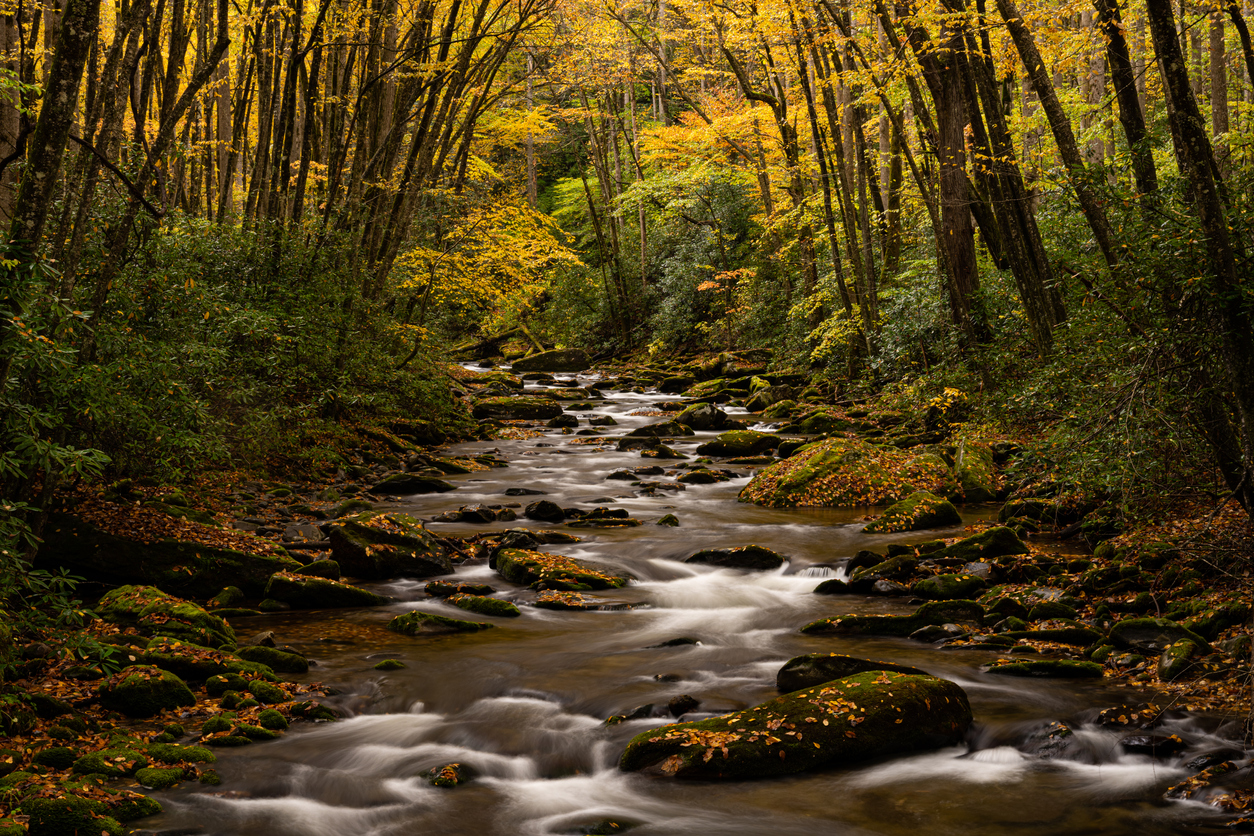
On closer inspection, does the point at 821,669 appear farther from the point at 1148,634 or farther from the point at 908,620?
the point at 1148,634

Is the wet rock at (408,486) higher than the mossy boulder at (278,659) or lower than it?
lower

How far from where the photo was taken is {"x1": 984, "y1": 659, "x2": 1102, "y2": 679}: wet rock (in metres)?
6.24

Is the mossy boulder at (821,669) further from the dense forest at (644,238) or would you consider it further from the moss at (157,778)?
the moss at (157,778)

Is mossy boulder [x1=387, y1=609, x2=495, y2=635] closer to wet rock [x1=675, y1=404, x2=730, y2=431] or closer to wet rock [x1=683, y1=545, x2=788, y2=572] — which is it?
wet rock [x1=683, y1=545, x2=788, y2=572]

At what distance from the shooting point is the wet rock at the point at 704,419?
830 inches

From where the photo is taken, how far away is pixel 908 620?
25.0 feet

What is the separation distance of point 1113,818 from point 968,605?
123 inches

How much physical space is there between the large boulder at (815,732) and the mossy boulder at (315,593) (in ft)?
13.0

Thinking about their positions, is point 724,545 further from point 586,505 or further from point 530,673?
point 530,673

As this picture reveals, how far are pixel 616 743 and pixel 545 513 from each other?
6.82 meters

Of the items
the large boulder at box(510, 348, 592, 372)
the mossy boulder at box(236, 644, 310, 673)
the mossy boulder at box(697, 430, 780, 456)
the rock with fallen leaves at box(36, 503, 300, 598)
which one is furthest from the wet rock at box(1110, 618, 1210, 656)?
the large boulder at box(510, 348, 592, 372)

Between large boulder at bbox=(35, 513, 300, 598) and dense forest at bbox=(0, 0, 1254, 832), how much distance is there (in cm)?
29

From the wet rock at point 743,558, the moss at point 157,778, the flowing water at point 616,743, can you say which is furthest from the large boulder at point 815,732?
the wet rock at point 743,558

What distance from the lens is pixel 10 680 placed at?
5.32 metres
